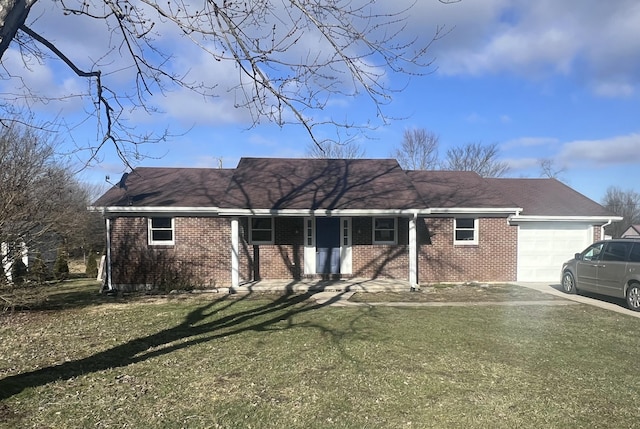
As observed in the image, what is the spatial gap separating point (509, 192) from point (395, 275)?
6.31m

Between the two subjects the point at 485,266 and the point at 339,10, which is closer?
the point at 339,10

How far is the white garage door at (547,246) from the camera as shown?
613 inches

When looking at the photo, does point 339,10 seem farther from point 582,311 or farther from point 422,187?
point 422,187

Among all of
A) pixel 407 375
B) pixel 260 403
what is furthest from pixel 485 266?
pixel 260 403

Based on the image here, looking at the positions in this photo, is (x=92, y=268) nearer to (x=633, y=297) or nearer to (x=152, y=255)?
(x=152, y=255)

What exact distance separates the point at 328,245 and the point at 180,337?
308 inches

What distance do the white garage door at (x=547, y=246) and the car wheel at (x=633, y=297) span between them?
483 centimetres

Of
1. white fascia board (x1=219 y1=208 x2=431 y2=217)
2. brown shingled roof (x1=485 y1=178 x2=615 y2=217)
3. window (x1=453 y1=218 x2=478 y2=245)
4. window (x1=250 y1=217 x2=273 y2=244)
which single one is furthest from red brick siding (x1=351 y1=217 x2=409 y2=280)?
brown shingled roof (x1=485 y1=178 x2=615 y2=217)

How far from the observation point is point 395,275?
605 inches

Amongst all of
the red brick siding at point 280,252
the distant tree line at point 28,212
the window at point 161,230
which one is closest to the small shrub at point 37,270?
the distant tree line at point 28,212

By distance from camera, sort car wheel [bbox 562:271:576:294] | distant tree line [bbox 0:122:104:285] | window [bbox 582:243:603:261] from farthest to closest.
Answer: car wheel [bbox 562:271:576:294], window [bbox 582:243:603:261], distant tree line [bbox 0:122:104:285]

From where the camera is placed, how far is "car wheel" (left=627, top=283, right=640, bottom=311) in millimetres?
10477

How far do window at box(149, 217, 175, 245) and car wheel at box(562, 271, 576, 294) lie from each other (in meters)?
12.3

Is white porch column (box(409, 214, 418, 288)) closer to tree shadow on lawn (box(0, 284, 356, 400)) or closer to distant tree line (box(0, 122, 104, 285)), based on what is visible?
tree shadow on lawn (box(0, 284, 356, 400))
